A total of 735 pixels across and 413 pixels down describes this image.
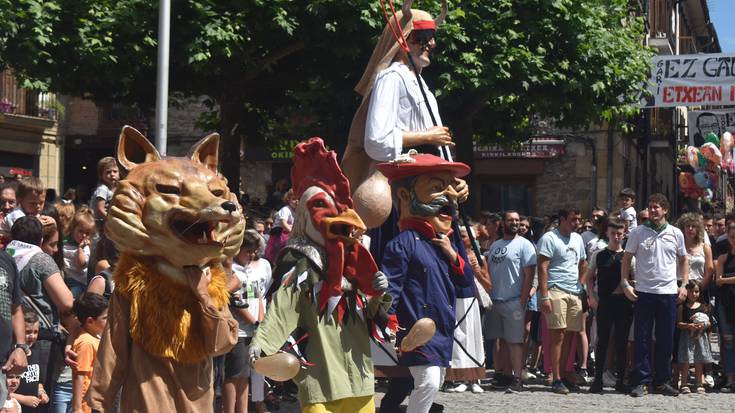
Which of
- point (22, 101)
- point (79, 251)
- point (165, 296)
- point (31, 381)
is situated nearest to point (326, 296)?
point (165, 296)

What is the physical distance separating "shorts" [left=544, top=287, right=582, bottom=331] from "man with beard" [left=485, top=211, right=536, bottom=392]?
271mm

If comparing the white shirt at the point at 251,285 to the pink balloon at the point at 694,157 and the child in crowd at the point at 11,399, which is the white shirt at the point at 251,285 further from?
the pink balloon at the point at 694,157

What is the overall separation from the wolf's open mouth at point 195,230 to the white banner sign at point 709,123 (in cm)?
2689

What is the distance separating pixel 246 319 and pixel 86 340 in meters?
2.30

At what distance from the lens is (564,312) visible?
12328mm

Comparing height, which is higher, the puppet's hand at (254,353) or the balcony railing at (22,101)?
the balcony railing at (22,101)

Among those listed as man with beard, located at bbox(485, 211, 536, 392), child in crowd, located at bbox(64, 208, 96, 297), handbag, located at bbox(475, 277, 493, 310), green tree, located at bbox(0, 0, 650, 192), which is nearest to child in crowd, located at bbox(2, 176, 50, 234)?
child in crowd, located at bbox(64, 208, 96, 297)

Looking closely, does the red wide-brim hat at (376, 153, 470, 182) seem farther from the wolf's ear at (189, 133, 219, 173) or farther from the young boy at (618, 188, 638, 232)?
the young boy at (618, 188, 638, 232)

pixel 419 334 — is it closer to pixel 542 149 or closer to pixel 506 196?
pixel 542 149

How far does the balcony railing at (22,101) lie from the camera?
31.5 meters

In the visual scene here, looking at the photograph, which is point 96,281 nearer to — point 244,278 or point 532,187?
point 244,278

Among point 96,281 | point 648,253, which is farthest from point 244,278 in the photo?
point 648,253

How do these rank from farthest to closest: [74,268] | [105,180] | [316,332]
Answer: [105,180], [74,268], [316,332]

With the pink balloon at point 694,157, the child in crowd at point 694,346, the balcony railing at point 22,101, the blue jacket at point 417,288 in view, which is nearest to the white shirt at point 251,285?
the blue jacket at point 417,288
